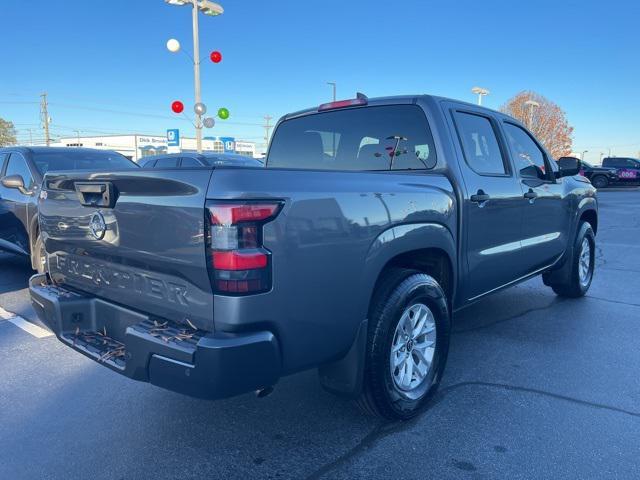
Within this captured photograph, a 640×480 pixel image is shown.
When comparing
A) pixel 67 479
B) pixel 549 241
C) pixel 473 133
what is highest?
pixel 473 133

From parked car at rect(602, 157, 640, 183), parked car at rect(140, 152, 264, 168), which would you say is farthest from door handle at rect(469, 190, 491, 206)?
parked car at rect(602, 157, 640, 183)

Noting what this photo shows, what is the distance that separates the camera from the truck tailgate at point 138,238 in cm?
212

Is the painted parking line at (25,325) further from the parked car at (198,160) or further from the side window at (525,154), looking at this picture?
the parked car at (198,160)

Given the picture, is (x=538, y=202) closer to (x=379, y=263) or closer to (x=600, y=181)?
(x=379, y=263)

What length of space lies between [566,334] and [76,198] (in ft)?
13.3

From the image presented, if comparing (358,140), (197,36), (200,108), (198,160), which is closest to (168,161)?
(198,160)

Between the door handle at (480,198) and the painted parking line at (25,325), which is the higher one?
the door handle at (480,198)

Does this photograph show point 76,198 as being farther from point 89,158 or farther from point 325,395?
point 89,158

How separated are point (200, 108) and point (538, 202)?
12.6 m

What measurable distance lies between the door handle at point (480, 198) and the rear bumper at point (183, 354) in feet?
6.27

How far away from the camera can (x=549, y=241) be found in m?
4.70

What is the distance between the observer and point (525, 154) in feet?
14.6

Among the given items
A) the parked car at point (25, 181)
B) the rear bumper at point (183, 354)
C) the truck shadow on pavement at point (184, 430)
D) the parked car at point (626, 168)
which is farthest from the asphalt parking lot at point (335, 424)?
the parked car at point (626, 168)

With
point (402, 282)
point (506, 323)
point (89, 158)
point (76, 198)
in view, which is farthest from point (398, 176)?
point (89, 158)
